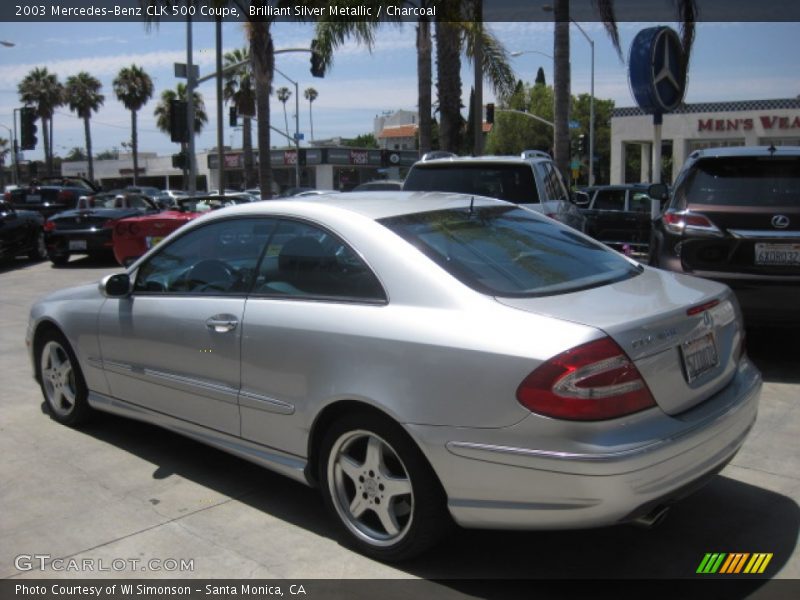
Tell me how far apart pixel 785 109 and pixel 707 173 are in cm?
3530

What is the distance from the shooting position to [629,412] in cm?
290

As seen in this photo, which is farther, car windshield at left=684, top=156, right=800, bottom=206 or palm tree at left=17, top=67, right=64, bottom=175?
palm tree at left=17, top=67, right=64, bottom=175

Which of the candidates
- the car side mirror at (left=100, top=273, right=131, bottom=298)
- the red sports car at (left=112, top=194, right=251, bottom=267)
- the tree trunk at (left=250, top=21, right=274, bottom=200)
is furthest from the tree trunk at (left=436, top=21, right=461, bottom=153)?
the car side mirror at (left=100, top=273, right=131, bottom=298)

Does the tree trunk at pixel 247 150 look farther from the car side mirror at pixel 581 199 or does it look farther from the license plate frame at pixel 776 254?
the license plate frame at pixel 776 254

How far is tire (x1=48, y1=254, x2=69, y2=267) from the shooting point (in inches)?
582

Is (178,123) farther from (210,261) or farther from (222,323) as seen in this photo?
(222,323)

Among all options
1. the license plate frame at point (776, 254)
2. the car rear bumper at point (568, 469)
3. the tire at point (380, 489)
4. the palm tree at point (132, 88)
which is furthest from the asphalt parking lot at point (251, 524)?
the palm tree at point (132, 88)

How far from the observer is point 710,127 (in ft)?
128

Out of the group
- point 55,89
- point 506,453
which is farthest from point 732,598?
point 55,89

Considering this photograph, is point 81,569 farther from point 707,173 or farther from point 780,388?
point 707,173

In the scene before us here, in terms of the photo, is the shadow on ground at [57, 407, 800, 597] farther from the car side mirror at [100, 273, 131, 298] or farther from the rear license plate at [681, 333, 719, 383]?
the car side mirror at [100, 273, 131, 298]

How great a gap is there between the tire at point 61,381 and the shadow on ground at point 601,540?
3.98ft

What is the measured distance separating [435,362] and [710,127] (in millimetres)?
40075

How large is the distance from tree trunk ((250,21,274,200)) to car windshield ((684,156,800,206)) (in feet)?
52.7
